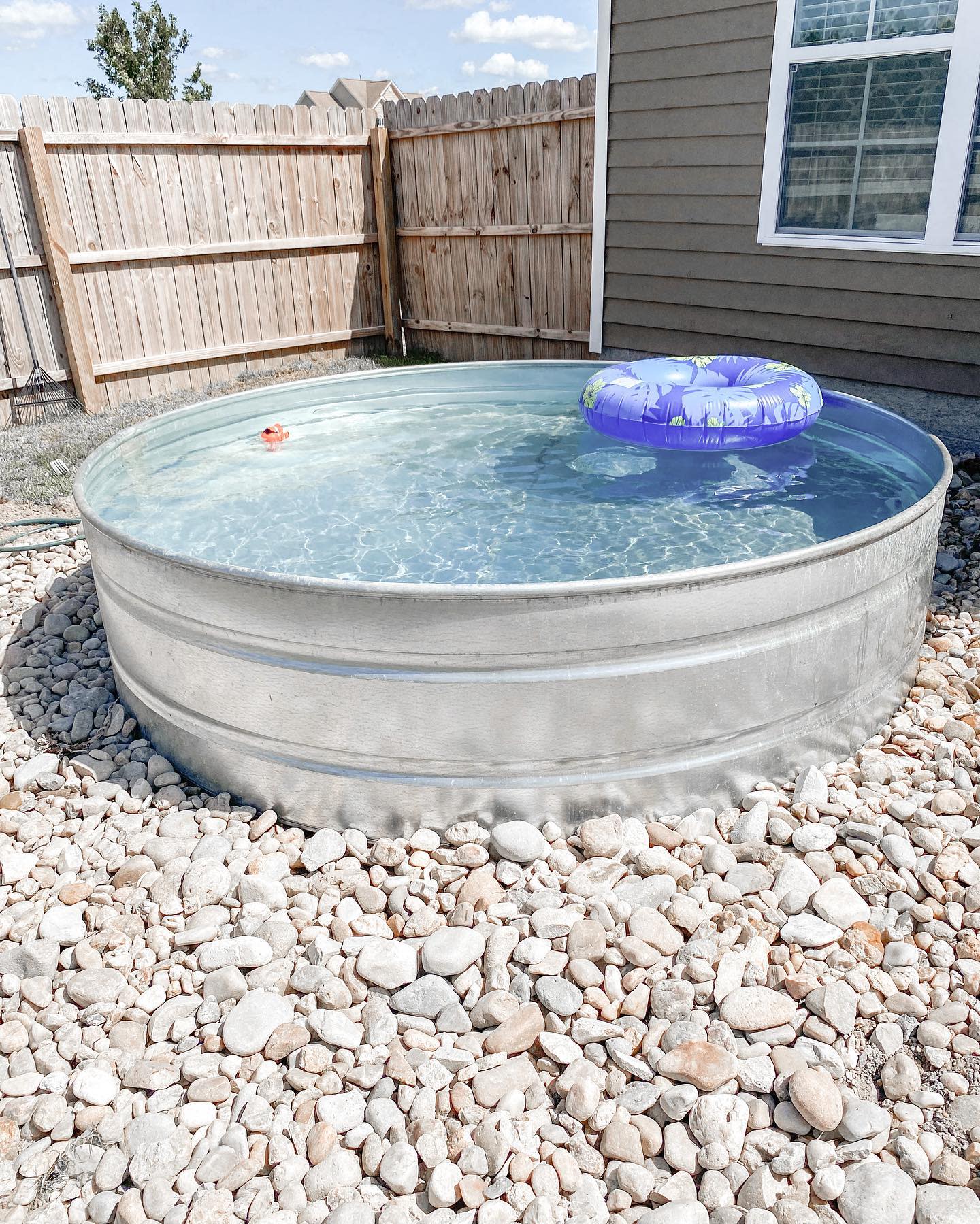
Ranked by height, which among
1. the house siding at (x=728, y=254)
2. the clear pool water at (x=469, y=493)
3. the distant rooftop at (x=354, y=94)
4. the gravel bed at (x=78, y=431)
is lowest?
the gravel bed at (x=78, y=431)

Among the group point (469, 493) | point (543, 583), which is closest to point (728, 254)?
point (469, 493)

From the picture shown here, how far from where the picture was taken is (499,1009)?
6.64ft

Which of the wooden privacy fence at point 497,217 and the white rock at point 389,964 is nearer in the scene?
the white rock at point 389,964

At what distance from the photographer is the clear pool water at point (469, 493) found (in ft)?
12.3

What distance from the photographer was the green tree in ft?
65.1

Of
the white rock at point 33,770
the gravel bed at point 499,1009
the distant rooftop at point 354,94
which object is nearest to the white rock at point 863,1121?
the gravel bed at point 499,1009

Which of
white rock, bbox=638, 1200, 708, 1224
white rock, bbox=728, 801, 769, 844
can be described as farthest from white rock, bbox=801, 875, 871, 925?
white rock, bbox=638, 1200, 708, 1224

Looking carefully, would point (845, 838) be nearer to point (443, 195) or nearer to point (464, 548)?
point (464, 548)

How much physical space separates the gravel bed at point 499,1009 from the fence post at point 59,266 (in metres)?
4.74

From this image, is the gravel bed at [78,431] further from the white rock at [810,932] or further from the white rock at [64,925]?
the white rock at [810,932]

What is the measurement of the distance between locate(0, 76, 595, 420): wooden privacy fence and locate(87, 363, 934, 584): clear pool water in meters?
2.30

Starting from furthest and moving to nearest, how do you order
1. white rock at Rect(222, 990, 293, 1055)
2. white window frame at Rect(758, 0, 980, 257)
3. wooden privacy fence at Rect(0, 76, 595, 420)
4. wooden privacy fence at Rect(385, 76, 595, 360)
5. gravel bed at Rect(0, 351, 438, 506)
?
1. wooden privacy fence at Rect(385, 76, 595, 360)
2. wooden privacy fence at Rect(0, 76, 595, 420)
3. gravel bed at Rect(0, 351, 438, 506)
4. white window frame at Rect(758, 0, 980, 257)
5. white rock at Rect(222, 990, 293, 1055)

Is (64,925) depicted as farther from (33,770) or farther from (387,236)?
(387,236)

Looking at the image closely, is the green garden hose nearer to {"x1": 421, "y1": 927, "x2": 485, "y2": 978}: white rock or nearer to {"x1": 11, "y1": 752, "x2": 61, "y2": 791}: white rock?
{"x1": 11, "y1": 752, "x2": 61, "y2": 791}: white rock
